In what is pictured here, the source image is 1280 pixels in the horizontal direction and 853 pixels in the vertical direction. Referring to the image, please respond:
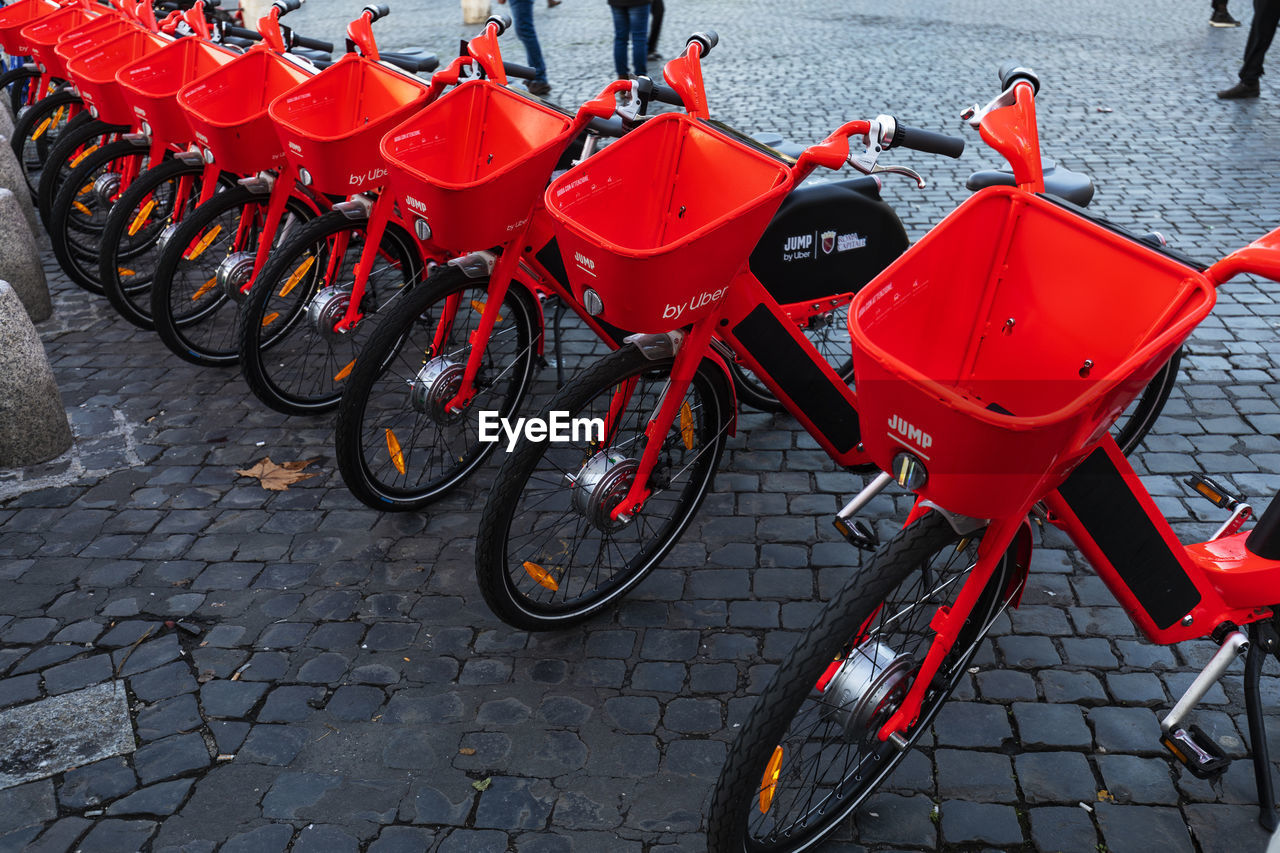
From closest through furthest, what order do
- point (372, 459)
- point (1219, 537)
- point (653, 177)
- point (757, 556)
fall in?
point (1219, 537), point (653, 177), point (757, 556), point (372, 459)

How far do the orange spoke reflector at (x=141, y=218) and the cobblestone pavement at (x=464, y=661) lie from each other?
2.19ft

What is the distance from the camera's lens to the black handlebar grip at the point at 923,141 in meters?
3.08

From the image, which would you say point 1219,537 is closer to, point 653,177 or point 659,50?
point 653,177

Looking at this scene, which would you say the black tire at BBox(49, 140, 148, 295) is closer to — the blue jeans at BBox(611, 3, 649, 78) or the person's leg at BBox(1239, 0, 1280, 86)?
the blue jeans at BBox(611, 3, 649, 78)

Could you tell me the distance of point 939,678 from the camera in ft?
9.20

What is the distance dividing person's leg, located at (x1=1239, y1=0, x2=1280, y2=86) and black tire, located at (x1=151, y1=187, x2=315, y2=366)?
8386mm

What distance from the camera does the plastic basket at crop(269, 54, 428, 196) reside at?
163 inches

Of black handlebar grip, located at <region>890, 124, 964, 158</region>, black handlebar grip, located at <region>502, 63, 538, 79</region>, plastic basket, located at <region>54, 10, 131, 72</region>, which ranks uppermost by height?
black handlebar grip, located at <region>890, 124, 964, 158</region>

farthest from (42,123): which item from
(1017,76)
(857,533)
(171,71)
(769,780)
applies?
(769,780)

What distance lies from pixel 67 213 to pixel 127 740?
386cm

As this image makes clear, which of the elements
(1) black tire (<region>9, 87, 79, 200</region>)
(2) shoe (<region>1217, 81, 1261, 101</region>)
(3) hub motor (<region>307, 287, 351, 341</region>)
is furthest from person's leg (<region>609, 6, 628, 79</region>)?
(3) hub motor (<region>307, 287, 351, 341</region>)

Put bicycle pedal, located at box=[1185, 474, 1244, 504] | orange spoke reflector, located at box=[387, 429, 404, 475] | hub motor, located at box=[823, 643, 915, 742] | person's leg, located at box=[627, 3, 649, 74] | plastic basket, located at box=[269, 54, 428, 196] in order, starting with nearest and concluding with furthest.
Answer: hub motor, located at box=[823, 643, 915, 742] < bicycle pedal, located at box=[1185, 474, 1244, 504] < plastic basket, located at box=[269, 54, 428, 196] < orange spoke reflector, located at box=[387, 429, 404, 475] < person's leg, located at box=[627, 3, 649, 74]

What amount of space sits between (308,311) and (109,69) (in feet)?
9.53

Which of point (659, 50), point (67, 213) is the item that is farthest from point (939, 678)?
point (659, 50)
